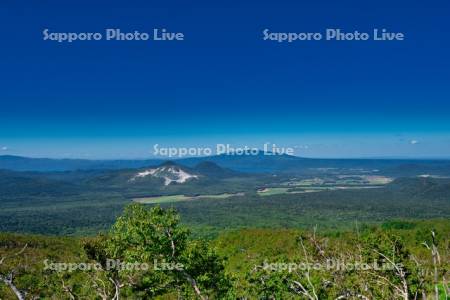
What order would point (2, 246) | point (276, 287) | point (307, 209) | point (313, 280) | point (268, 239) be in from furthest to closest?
point (307, 209) < point (268, 239) < point (2, 246) < point (276, 287) < point (313, 280)

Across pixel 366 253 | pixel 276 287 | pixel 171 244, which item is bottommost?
pixel 276 287

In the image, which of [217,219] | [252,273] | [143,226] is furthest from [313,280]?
[217,219]

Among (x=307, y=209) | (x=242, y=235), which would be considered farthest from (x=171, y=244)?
(x=307, y=209)

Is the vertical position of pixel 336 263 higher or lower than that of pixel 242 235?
higher

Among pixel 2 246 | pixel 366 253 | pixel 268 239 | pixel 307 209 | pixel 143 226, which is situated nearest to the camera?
pixel 143 226

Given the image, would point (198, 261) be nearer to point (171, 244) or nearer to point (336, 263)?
point (171, 244)

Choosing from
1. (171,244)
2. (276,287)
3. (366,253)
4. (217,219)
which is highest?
(171,244)

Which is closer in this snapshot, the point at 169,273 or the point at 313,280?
the point at 169,273

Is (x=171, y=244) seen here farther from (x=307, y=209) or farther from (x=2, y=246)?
(x=307, y=209)

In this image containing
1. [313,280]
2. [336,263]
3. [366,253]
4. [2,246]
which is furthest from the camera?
[2,246]
